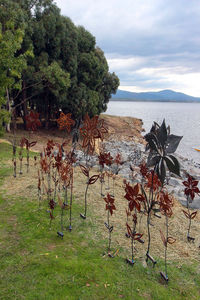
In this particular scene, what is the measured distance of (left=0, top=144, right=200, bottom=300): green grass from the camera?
3.35 meters

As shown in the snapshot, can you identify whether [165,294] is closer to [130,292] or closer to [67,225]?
[130,292]

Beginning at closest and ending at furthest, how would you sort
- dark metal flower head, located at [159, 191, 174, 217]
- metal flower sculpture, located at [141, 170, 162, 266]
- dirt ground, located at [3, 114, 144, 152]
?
metal flower sculpture, located at [141, 170, 162, 266], dark metal flower head, located at [159, 191, 174, 217], dirt ground, located at [3, 114, 144, 152]

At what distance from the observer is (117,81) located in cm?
3272

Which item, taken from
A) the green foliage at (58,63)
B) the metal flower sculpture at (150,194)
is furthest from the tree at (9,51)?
the metal flower sculpture at (150,194)

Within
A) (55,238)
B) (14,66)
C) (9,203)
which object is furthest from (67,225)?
(14,66)

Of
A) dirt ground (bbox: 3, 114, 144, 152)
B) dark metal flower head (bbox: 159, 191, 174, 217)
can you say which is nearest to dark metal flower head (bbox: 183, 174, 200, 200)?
dark metal flower head (bbox: 159, 191, 174, 217)

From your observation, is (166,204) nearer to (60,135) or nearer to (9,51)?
(9,51)

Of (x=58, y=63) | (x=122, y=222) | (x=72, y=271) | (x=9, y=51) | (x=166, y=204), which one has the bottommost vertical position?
(x=122, y=222)

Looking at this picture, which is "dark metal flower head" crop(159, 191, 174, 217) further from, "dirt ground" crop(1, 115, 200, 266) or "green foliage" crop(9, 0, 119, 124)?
"green foliage" crop(9, 0, 119, 124)

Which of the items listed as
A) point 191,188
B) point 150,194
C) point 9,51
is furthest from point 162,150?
point 9,51

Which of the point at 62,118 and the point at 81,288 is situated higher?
the point at 62,118

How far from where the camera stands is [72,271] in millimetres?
3668

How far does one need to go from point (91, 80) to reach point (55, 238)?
2117 centimetres

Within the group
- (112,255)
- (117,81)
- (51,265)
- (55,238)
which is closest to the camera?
(51,265)
